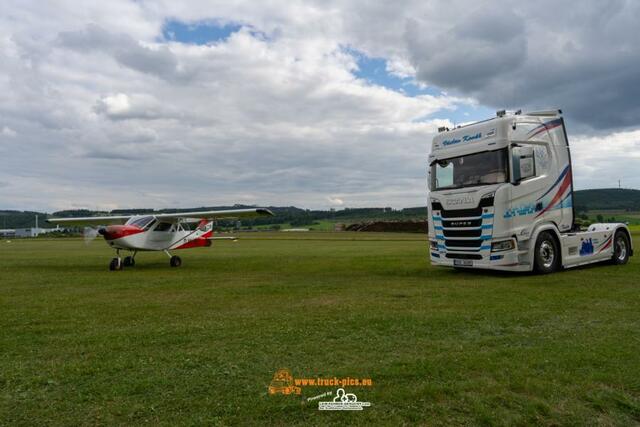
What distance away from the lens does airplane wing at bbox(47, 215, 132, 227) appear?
2344 centimetres

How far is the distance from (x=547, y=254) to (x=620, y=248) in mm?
4373

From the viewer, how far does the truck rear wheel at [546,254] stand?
12344 millimetres

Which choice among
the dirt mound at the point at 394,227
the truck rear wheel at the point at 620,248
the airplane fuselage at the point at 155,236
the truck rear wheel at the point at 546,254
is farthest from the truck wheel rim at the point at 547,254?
the dirt mound at the point at 394,227

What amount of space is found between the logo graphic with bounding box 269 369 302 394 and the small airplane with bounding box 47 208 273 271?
15.1 m

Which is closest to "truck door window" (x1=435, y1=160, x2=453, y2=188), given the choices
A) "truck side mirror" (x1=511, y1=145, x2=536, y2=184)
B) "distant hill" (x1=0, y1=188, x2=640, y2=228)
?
"truck side mirror" (x1=511, y1=145, x2=536, y2=184)

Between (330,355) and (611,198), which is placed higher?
(611,198)

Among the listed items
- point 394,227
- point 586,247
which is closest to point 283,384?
point 586,247

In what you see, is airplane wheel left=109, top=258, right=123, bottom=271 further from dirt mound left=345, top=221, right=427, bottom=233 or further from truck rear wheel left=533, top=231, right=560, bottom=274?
dirt mound left=345, top=221, right=427, bottom=233

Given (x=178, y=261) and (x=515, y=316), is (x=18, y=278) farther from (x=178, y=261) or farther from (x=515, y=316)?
(x=515, y=316)

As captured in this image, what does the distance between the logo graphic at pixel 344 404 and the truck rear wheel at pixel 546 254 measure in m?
9.95

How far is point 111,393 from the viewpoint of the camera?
4.06 meters

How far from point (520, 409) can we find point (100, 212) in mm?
28856

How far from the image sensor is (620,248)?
15.3 meters

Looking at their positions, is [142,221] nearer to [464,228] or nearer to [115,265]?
[115,265]
